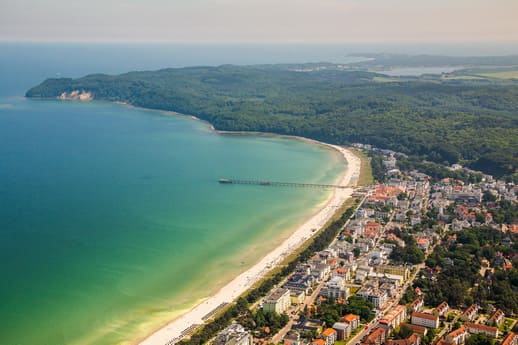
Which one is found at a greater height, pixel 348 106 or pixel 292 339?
pixel 348 106

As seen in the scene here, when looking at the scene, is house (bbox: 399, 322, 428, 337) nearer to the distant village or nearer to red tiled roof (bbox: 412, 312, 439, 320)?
the distant village

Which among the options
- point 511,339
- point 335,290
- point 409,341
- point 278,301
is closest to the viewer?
point 409,341

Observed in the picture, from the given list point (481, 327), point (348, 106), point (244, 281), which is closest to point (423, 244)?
point (481, 327)

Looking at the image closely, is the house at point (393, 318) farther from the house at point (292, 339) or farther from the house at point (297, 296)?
the house at point (297, 296)

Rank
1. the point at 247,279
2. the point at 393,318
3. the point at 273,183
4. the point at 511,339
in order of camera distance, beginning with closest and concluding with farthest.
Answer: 1. the point at 511,339
2. the point at 393,318
3. the point at 247,279
4. the point at 273,183

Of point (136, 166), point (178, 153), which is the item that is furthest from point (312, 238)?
point (178, 153)

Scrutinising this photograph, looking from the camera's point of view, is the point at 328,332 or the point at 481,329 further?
the point at 481,329

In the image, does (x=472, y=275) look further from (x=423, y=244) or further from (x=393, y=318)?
(x=393, y=318)
